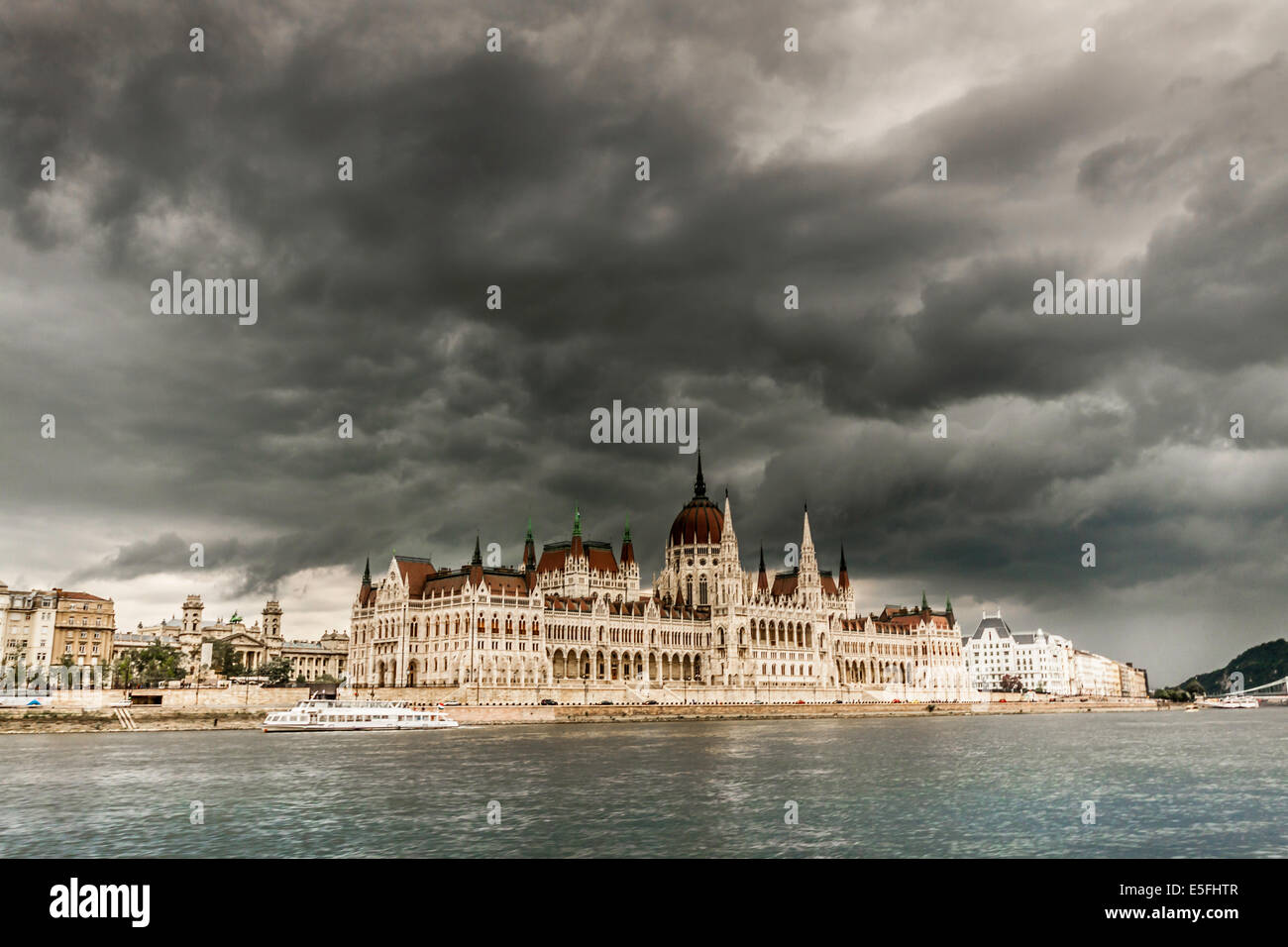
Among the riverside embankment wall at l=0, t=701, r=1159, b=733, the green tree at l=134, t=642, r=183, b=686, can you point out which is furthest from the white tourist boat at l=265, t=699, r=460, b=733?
the green tree at l=134, t=642, r=183, b=686

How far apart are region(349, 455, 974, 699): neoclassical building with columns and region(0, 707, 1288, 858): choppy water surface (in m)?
50.0

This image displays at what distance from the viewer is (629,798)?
35.5m

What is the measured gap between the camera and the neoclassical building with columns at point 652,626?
11625 centimetres

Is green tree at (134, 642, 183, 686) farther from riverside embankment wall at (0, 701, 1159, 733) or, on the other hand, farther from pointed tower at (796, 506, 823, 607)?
pointed tower at (796, 506, 823, 607)

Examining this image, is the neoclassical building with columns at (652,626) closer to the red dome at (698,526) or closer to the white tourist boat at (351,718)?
the red dome at (698,526)

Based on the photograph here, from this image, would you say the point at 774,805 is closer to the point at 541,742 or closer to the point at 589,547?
the point at 541,742

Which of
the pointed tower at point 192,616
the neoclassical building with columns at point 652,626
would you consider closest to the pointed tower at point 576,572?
the neoclassical building with columns at point 652,626

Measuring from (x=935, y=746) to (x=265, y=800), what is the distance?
43529mm

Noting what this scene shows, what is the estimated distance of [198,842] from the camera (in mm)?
26391

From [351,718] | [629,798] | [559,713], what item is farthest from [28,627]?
[629,798]

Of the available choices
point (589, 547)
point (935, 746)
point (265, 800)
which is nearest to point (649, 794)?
point (265, 800)

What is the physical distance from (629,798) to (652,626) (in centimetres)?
→ 10222

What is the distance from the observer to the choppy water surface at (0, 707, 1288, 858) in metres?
26.4

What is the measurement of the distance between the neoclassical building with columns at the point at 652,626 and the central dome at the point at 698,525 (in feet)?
0.72
